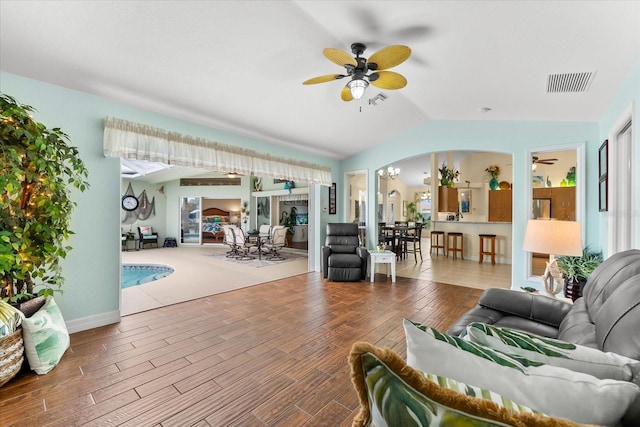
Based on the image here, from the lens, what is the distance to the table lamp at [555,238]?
2248 mm

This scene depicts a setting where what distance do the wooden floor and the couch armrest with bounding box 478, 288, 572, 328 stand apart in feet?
2.82

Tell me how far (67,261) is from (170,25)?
244 cm

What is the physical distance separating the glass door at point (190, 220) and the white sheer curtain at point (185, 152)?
6.81 m

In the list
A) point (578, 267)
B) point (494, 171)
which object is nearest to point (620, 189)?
point (578, 267)

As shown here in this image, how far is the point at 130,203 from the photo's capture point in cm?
972

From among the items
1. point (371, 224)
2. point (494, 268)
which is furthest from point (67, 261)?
point (494, 268)

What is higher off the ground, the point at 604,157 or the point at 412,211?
the point at 604,157

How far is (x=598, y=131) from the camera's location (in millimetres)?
3797

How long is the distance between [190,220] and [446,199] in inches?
348

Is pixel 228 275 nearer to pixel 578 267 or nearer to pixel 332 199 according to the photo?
pixel 332 199

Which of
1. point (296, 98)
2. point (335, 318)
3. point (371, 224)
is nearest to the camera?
point (335, 318)

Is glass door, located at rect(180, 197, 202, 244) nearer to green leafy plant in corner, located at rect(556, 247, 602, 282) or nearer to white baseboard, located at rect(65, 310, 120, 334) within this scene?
white baseboard, located at rect(65, 310, 120, 334)

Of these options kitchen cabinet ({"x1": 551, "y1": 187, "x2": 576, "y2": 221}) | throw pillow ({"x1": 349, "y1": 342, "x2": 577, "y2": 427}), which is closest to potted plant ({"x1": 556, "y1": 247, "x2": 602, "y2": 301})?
throw pillow ({"x1": 349, "y1": 342, "x2": 577, "y2": 427})

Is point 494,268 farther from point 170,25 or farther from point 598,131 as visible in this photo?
point 170,25
